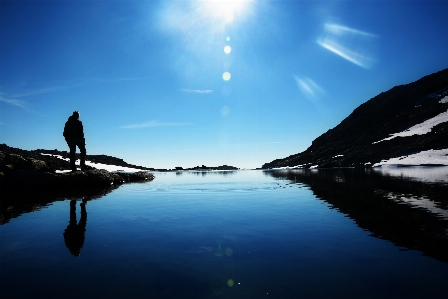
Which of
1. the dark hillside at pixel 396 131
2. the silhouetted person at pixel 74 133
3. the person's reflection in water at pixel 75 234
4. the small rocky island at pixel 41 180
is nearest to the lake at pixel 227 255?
the person's reflection in water at pixel 75 234

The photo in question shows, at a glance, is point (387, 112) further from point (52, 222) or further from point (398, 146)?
point (52, 222)

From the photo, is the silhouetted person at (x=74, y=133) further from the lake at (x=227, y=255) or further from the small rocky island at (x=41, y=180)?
Answer: the lake at (x=227, y=255)

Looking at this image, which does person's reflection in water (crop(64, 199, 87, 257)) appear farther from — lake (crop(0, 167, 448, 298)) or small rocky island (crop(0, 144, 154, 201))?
small rocky island (crop(0, 144, 154, 201))

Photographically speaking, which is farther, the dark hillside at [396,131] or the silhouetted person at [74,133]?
the dark hillside at [396,131]

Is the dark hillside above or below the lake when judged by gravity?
above

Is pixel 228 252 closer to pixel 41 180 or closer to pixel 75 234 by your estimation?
pixel 75 234

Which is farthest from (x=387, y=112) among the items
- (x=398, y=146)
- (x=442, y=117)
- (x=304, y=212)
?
(x=304, y=212)

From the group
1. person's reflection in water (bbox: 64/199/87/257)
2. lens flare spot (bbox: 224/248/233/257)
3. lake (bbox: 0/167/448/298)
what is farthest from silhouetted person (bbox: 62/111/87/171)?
lens flare spot (bbox: 224/248/233/257)

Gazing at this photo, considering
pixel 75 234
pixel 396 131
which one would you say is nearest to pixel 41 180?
pixel 75 234

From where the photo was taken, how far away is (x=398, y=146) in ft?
368

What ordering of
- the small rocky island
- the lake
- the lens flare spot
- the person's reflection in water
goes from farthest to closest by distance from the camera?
1. the small rocky island
2. the person's reflection in water
3. the lens flare spot
4. the lake

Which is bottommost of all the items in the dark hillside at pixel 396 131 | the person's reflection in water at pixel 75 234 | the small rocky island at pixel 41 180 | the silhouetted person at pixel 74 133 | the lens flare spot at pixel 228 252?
the lens flare spot at pixel 228 252

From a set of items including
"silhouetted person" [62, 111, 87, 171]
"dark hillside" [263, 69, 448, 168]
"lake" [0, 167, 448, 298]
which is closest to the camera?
"lake" [0, 167, 448, 298]

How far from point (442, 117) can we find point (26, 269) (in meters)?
160
